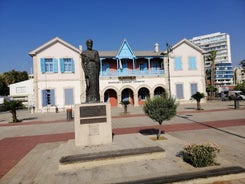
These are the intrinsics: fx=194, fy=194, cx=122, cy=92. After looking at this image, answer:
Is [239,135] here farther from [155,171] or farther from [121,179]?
[121,179]

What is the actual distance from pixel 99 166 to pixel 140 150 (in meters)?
1.24

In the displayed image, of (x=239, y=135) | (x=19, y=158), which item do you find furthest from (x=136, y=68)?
(x=19, y=158)

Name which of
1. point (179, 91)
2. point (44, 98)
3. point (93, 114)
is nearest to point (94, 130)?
point (93, 114)

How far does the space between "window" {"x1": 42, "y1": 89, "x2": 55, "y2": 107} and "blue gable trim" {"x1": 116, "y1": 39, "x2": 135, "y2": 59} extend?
10.4 meters

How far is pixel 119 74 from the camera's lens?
2727cm

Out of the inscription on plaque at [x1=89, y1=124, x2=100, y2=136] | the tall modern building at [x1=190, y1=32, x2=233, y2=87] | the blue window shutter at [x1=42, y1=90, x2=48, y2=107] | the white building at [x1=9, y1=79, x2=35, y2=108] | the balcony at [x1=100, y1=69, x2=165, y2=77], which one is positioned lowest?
the inscription on plaque at [x1=89, y1=124, x2=100, y2=136]

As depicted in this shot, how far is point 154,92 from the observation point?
30.1 meters

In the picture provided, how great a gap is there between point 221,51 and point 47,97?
13865 centimetres

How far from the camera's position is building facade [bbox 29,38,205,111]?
2525 cm

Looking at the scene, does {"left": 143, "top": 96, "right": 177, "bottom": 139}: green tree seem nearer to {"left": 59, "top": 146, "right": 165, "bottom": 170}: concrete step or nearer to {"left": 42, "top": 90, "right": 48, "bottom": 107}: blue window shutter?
{"left": 59, "top": 146, "right": 165, "bottom": 170}: concrete step

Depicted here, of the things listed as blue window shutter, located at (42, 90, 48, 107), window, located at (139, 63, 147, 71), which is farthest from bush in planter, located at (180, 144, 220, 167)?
window, located at (139, 63, 147, 71)

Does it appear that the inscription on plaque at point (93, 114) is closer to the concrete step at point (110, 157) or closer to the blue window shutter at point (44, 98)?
the concrete step at point (110, 157)

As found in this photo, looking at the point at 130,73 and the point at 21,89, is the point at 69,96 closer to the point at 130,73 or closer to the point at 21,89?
the point at 130,73

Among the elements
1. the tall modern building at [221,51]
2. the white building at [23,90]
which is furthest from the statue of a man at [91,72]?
the tall modern building at [221,51]
